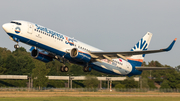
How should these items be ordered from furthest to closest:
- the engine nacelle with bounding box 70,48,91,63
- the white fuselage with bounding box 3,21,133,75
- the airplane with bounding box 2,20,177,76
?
the engine nacelle with bounding box 70,48,91,63
the airplane with bounding box 2,20,177,76
the white fuselage with bounding box 3,21,133,75

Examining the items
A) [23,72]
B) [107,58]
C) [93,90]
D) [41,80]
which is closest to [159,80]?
[93,90]

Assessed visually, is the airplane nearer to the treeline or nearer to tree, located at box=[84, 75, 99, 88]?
tree, located at box=[84, 75, 99, 88]

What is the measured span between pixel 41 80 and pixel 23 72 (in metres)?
28.8

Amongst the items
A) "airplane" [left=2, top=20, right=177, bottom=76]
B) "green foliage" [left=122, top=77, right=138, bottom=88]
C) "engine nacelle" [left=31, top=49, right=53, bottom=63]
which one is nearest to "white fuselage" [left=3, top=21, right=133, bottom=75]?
"airplane" [left=2, top=20, right=177, bottom=76]

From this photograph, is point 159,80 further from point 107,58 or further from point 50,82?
point 107,58

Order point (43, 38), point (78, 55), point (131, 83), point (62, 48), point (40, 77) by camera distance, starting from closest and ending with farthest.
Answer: point (43, 38), point (62, 48), point (78, 55), point (131, 83), point (40, 77)

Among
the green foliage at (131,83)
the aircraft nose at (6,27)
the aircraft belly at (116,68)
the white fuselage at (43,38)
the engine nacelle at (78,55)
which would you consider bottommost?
the green foliage at (131,83)

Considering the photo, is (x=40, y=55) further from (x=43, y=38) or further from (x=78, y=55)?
(x=78, y=55)

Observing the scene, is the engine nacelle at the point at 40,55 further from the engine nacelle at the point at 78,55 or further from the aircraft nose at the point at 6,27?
the aircraft nose at the point at 6,27

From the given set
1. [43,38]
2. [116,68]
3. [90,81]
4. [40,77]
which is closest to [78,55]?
[43,38]

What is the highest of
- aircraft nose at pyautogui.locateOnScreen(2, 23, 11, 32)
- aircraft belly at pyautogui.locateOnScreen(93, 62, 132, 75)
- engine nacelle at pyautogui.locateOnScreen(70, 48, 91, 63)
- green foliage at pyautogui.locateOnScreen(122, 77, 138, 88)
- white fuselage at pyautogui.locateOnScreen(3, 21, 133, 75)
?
aircraft nose at pyautogui.locateOnScreen(2, 23, 11, 32)

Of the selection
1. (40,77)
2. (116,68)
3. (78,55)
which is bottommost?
(40,77)

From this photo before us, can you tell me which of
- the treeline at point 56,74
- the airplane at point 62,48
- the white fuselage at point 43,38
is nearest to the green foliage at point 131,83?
the treeline at point 56,74

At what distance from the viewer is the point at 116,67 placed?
2146 inches
